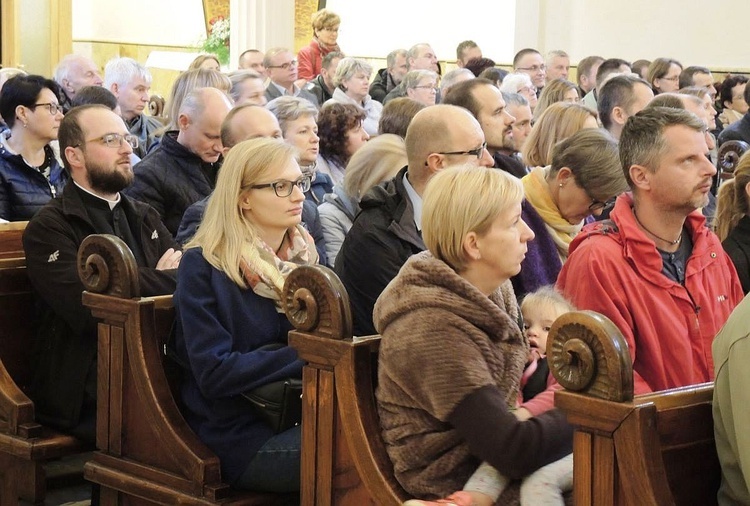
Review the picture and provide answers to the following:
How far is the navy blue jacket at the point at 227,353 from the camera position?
2879 millimetres

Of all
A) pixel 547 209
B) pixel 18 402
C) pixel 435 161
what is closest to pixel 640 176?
pixel 547 209

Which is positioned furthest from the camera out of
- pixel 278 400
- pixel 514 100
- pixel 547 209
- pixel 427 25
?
pixel 427 25

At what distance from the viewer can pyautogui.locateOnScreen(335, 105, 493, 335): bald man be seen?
3398 millimetres

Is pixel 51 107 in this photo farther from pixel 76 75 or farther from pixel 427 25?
pixel 427 25

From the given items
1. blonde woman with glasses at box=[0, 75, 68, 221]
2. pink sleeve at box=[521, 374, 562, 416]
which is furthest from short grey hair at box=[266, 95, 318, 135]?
pink sleeve at box=[521, 374, 562, 416]

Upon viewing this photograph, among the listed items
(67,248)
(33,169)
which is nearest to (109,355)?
(67,248)

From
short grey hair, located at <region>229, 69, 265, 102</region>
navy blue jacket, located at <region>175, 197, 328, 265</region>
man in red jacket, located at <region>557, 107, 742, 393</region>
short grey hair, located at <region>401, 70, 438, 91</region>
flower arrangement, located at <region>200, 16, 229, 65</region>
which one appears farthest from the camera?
flower arrangement, located at <region>200, 16, 229, 65</region>

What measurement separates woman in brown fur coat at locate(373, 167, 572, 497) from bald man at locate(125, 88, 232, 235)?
7.28 ft

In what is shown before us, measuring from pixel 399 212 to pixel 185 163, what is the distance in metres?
1.45

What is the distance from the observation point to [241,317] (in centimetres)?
296

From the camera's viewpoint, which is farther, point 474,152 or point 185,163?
point 185,163

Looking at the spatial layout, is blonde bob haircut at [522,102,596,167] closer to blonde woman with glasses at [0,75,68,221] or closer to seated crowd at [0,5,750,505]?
seated crowd at [0,5,750,505]

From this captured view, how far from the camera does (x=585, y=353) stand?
2.05 metres

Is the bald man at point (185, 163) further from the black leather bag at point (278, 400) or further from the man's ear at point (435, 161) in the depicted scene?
the black leather bag at point (278, 400)
